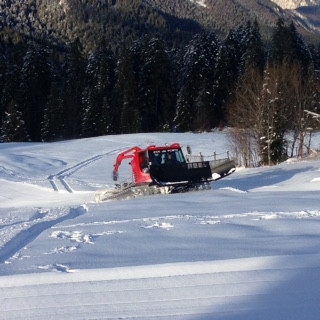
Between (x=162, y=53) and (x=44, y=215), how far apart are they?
50.5m

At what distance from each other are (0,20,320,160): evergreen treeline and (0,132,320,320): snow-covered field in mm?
42820

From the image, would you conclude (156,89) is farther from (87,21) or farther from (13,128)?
(87,21)

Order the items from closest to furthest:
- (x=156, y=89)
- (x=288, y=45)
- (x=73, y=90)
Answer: (x=156, y=89), (x=288, y=45), (x=73, y=90)

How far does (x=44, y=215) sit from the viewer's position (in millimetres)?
12688

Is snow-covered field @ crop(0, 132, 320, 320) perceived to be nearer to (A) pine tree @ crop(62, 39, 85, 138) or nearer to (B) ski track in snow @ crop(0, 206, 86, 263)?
(B) ski track in snow @ crop(0, 206, 86, 263)

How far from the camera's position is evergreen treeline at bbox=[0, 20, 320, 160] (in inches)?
2208

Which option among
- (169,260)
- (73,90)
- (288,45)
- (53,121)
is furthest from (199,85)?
(169,260)

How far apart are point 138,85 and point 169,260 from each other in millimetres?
55564

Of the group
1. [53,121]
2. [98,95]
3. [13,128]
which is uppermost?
[98,95]

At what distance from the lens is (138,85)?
201 ft

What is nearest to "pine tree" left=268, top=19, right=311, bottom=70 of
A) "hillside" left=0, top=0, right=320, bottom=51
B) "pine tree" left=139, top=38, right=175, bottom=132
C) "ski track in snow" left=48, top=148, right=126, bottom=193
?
"pine tree" left=139, top=38, right=175, bottom=132

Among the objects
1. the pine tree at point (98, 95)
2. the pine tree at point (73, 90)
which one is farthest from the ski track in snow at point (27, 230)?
the pine tree at point (73, 90)

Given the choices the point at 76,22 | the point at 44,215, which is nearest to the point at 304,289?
the point at 44,215

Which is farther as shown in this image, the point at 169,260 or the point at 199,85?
the point at 199,85
